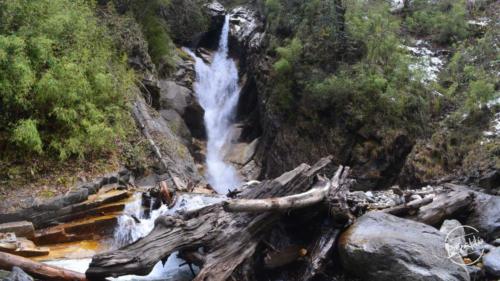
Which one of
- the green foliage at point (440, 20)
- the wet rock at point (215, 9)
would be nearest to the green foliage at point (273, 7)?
the wet rock at point (215, 9)

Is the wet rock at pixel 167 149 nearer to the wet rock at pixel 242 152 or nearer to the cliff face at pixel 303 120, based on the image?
the cliff face at pixel 303 120

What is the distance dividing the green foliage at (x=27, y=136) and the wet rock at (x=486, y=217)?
804 cm

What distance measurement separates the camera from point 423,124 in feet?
52.2

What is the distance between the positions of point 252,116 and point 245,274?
725 inches

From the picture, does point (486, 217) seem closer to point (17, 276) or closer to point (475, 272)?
point (475, 272)

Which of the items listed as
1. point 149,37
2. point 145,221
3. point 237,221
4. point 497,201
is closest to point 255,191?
point 237,221

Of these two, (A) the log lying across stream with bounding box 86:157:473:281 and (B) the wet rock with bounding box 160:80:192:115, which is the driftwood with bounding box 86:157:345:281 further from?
(B) the wet rock with bounding box 160:80:192:115

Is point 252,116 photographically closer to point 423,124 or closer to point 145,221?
point 423,124

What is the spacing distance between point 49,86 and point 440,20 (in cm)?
1744

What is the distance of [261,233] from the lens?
6.10m

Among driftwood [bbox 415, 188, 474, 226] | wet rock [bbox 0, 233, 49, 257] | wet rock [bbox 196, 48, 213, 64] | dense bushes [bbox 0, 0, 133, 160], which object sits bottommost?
wet rock [bbox 0, 233, 49, 257]

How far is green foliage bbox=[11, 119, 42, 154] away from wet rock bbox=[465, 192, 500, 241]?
26.4 feet

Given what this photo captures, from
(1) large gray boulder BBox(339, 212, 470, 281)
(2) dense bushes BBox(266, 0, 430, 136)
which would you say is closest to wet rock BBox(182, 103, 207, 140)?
(2) dense bushes BBox(266, 0, 430, 136)

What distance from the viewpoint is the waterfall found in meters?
20.9
